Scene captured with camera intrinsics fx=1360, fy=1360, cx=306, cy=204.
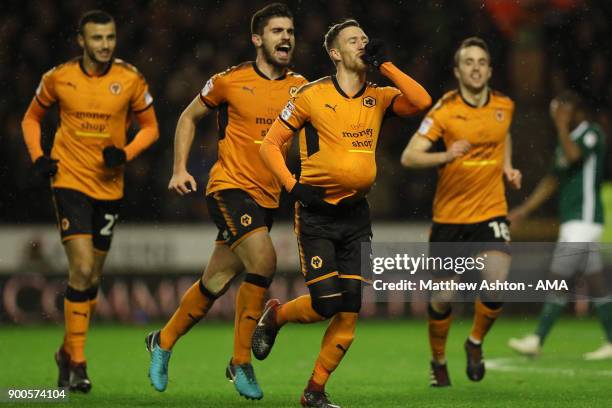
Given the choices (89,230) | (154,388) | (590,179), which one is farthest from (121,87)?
(590,179)

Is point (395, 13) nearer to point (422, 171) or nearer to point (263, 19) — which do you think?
point (422, 171)

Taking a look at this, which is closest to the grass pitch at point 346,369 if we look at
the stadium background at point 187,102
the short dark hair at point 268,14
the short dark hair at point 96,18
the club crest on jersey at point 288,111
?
the stadium background at point 187,102

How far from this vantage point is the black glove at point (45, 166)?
8.65 m

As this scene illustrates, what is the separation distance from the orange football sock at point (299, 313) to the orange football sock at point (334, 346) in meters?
0.11

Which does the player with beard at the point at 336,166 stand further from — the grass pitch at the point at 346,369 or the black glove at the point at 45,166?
the black glove at the point at 45,166

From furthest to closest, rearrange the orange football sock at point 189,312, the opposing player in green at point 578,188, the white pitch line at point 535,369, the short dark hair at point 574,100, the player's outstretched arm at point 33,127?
1. the short dark hair at point 574,100
2. the opposing player in green at point 578,188
3. the white pitch line at point 535,369
4. the player's outstretched arm at point 33,127
5. the orange football sock at point 189,312

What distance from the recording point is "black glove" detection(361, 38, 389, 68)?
732cm

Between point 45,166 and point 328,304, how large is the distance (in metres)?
2.30

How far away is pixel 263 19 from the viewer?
8094 mm

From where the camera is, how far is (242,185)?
8.07 metres

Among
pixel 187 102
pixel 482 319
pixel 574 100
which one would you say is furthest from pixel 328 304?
pixel 187 102

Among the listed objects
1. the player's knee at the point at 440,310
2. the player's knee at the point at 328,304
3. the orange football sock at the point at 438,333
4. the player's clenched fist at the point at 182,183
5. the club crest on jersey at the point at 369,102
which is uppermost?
the club crest on jersey at the point at 369,102

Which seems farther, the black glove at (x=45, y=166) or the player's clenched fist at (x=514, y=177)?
the player's clenched fist at (x=514, y=177)

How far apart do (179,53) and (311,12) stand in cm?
A: 147
